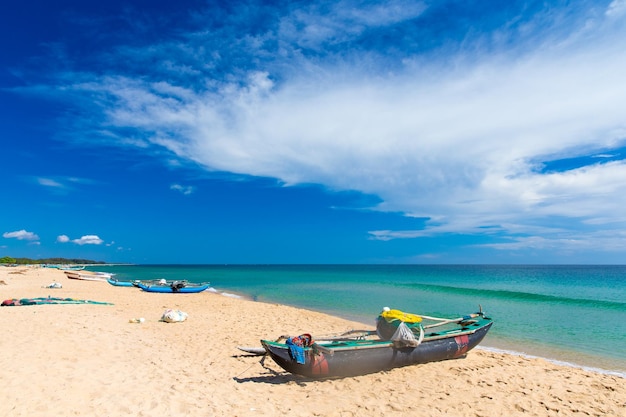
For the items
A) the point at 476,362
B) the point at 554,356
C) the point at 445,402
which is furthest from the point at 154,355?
the point at 554,356

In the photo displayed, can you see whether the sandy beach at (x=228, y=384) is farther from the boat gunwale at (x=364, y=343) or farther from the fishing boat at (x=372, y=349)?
the boat gunwale at (x=364, y=343)

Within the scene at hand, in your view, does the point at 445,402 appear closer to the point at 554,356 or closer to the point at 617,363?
the point at 554,356

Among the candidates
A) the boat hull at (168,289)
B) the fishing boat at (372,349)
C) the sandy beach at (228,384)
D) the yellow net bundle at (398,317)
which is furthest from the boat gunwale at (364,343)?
the boat hull at (168,289)

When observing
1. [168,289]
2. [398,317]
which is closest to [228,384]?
[398,317]

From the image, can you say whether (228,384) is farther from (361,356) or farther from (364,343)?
(364,343)

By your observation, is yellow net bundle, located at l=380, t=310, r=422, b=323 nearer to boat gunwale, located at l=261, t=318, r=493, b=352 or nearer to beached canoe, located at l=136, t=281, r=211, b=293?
boat gunwale, located at l=261, t=318, r=493, b=352

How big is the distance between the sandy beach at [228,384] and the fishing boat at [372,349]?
0.88ft

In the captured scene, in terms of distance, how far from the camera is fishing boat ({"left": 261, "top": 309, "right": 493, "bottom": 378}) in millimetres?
7953

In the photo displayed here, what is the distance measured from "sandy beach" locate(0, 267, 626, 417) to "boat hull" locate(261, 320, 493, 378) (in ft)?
0.74

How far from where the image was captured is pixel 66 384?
6648 mm

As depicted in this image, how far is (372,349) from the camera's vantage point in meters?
8.66

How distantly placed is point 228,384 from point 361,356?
121 inches

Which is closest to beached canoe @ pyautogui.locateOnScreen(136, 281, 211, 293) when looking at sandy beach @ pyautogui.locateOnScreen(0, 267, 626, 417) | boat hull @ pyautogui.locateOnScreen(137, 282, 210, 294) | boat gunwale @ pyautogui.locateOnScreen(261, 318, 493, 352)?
boat hull @ pyautogui.locateOnScreen(137, 282, 210, 294)

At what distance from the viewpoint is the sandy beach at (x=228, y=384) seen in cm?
625
